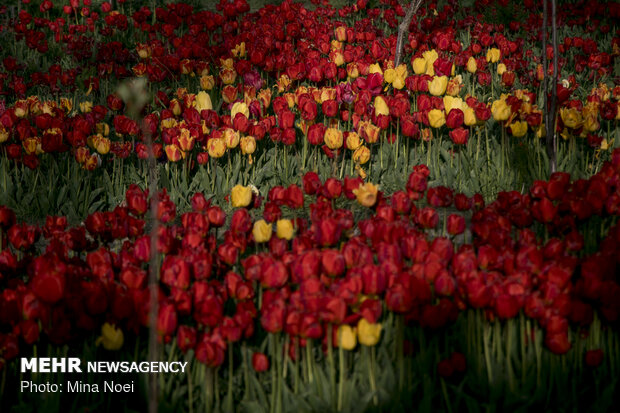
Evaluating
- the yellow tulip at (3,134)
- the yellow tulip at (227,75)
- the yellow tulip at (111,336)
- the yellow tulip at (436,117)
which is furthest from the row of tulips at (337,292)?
the yellow tulip at (227,75)

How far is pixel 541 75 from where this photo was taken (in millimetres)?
5027

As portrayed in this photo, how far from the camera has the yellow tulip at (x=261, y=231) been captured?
2611 millimetres

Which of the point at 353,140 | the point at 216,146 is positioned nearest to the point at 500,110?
the point at 353,140

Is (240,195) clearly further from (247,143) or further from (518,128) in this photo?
(518,128)

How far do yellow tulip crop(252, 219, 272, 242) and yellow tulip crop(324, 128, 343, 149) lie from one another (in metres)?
1.17

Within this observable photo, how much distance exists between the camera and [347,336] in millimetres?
2049

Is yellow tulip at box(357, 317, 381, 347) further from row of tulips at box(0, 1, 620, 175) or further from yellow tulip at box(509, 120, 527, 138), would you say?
yellow tulip at box(509, 120, 527, 138)

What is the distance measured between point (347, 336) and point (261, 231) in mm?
702

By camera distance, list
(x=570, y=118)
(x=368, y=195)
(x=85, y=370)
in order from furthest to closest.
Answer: (x=570, y=118) → (x=368, y=195) → (x=85, y=370)

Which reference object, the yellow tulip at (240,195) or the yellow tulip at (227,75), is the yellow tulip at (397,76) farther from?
the yellow tulip at (240,195)

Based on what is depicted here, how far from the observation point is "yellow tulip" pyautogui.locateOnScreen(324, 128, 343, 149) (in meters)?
3.70

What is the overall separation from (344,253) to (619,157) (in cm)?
134

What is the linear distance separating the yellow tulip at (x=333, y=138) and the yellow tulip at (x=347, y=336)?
1.79m

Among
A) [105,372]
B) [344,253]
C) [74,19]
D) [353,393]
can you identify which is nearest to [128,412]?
[105,372]
